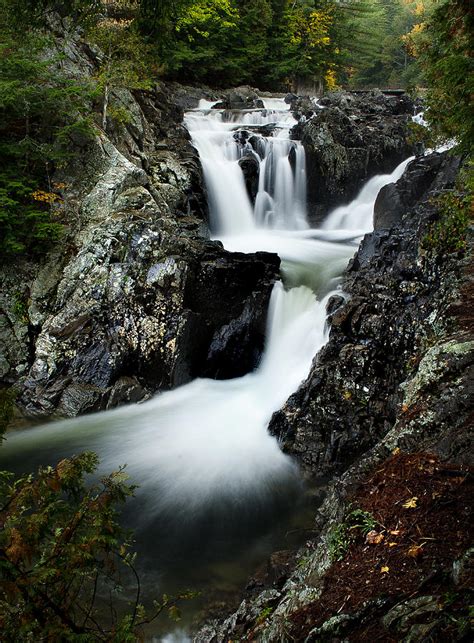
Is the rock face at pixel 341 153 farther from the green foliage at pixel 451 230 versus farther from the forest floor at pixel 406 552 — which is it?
the forest floor at pixel 406 552

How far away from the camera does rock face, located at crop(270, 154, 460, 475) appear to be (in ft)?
23.0

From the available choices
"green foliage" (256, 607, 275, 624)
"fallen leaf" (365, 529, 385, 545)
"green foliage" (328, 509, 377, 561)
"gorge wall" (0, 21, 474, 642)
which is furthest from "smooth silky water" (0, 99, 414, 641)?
"fallen leaf" (365, 529, 385, 545)

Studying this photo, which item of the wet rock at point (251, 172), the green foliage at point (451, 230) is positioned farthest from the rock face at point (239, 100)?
the green foliage at point (451, 230)

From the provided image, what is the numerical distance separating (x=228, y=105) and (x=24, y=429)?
2059 centimetres

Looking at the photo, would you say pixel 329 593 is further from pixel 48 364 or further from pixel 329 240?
pixel 329 240

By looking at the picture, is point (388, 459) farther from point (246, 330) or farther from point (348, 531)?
point (246, 330)

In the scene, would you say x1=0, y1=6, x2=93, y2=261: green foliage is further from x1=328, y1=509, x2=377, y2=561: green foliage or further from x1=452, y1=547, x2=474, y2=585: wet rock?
x1=452, y1=547, x2=474, y2=585: wet rock

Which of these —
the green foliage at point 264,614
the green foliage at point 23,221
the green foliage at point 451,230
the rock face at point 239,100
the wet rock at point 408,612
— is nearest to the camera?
the wet rock at point 408,612

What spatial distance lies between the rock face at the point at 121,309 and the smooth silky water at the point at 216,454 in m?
0.51

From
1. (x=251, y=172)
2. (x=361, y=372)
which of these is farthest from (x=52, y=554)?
(x=251, y=172)

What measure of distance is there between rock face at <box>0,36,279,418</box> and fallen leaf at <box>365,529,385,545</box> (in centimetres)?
675

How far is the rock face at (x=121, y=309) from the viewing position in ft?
30.4

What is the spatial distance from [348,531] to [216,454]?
4414 mm

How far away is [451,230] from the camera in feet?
24.3
